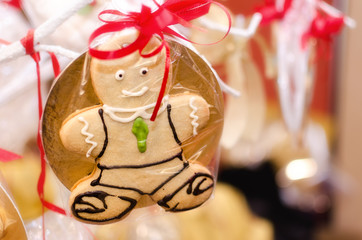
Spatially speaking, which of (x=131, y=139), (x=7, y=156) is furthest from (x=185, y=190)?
(x=7, y=156)

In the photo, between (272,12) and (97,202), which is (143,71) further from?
(272,12)

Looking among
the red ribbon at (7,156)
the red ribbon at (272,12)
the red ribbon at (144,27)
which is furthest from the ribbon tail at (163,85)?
the red ribbon at (272,12)

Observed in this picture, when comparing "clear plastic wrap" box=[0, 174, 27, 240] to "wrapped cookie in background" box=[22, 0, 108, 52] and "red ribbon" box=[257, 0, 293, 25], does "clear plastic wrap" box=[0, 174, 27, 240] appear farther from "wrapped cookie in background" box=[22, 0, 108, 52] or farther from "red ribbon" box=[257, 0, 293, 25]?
"red ribbon" box=[257, 0, 293, 25]

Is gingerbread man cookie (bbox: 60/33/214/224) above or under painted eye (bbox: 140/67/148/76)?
under

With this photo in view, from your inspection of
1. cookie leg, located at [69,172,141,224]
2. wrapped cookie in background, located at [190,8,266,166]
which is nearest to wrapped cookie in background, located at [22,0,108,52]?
wrapped cookie in background, located at [190,8,266,166]

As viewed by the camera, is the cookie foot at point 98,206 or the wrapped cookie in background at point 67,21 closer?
the cookie foot at point 98,206

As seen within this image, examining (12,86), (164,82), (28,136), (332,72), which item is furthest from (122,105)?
(332,72)

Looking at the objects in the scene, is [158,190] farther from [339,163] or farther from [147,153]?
[339,163]

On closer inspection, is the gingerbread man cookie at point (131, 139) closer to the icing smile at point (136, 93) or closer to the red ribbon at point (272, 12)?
the icing smile at point (136, 93)
